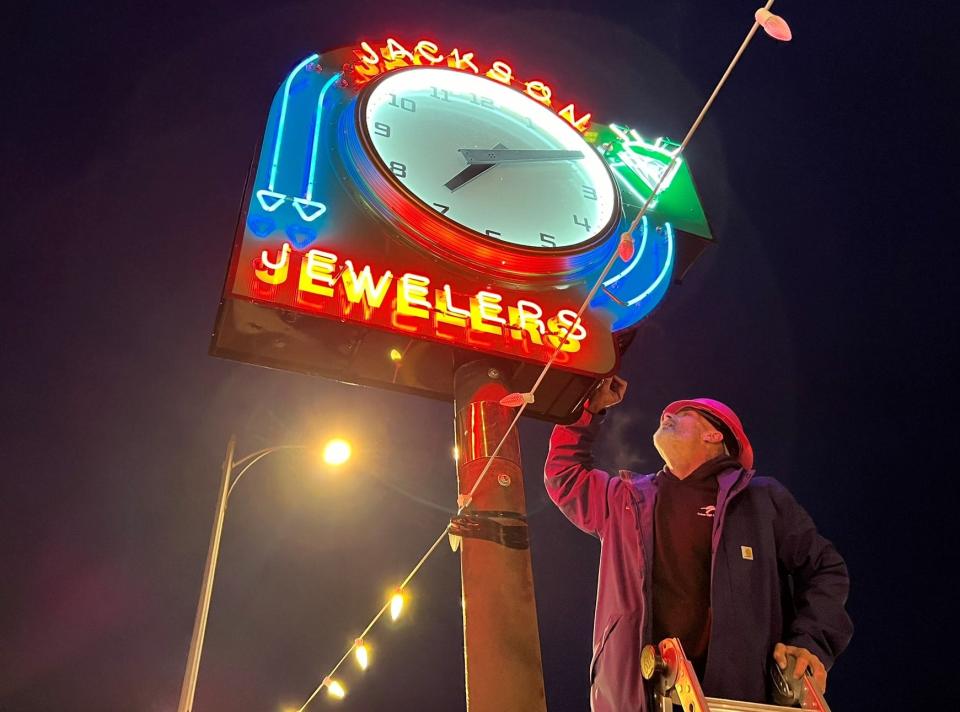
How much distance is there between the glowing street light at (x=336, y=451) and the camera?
27.5ft

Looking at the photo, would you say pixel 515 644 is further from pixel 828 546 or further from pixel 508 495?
pixel 828 546

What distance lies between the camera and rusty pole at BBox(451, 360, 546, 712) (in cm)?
338

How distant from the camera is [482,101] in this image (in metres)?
6.93

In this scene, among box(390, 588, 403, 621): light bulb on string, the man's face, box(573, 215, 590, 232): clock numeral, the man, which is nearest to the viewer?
the man

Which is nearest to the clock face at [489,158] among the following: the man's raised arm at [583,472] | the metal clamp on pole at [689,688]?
the man's raised arm at [583,472]

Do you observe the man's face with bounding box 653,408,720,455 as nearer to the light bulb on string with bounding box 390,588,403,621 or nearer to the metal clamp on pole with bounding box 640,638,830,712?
the metal clamp on pole with bounding box 640,638,830,712

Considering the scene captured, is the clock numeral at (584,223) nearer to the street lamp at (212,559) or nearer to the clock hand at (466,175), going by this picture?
the clock hand at (466,175)

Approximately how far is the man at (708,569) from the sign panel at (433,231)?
0.82 meters

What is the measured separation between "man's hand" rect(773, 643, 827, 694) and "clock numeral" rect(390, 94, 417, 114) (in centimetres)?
488

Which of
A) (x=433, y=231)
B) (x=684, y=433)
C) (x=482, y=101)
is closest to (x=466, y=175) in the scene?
(x=433, y=231)

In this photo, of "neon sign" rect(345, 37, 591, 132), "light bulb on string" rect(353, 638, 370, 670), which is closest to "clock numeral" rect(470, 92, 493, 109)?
"neon sign" rect(345, 37, 591, 132)

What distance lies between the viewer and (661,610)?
12.3 ft

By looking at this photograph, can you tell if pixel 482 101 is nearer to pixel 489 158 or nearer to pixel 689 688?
pixel 489 158

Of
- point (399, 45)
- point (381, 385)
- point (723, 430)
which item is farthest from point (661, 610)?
point (399, 45)
